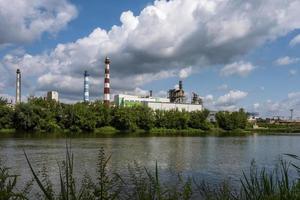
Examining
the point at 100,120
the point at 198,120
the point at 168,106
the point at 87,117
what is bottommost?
the point at 100,120

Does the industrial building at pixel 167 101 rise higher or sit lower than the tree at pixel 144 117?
higher

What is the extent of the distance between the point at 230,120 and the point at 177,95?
3132 cm

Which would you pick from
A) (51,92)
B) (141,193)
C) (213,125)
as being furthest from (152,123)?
(141,193)

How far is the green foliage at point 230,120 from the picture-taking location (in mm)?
154250

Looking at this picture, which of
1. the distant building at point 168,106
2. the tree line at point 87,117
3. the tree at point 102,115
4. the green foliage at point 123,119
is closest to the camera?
the tree line at point 87,117

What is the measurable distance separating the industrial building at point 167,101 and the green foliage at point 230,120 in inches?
537

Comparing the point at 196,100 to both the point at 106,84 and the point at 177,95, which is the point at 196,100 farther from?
the point at 106,84

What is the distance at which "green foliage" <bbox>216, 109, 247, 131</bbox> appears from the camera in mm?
154250

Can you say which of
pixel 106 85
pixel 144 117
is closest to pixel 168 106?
pixel 144 117

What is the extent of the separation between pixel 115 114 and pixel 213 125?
149 feet

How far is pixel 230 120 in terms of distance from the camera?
154250 mm

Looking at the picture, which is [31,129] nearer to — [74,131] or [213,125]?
[74,131]

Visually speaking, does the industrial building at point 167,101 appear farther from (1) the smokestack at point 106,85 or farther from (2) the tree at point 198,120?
(1) the smokestack at point 106,85

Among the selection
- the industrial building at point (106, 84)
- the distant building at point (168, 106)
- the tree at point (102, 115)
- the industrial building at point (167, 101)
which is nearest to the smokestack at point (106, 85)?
the industrial building at point (106, 84)
